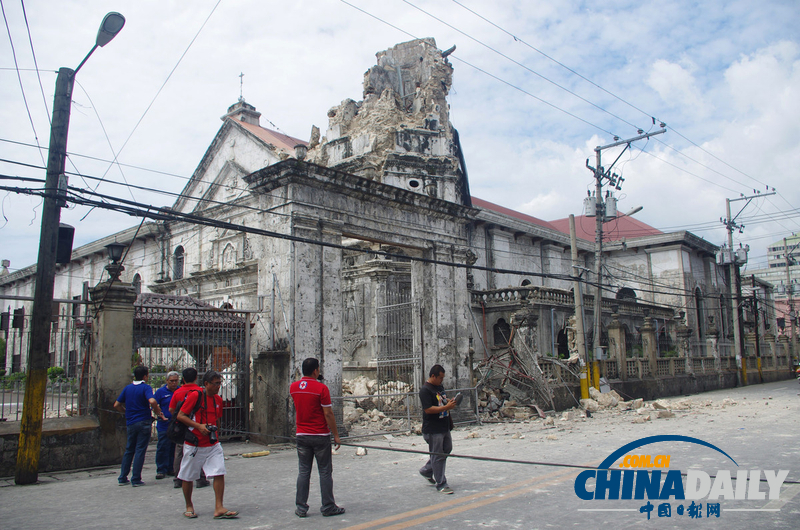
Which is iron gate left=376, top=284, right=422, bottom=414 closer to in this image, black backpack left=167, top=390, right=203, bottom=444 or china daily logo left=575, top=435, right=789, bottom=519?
china daily logo left=575, top=435, right=789, bottom=519

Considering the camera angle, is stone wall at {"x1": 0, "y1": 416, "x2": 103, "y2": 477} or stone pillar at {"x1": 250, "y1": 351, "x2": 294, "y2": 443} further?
stone pillar at {"x1": 250, "y1": 351, "x2": 294, "y2": 443}

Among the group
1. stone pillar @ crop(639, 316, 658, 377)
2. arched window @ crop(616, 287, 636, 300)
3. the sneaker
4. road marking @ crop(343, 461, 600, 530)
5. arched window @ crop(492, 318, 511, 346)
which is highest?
arched window @ crop(616, 287, 636, 300)

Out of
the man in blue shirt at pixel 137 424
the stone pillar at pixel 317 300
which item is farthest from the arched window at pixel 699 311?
the man in blue shirt at pixel 137 424

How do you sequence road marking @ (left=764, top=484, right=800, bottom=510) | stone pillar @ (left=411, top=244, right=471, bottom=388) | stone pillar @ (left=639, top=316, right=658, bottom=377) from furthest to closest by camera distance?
stone pillar @ (left=639, top=316, right=658, bottom=377) < stone pillar @ (left=411, top=244, right=471, bottom=388) < road marking @ (left=764, top=484, right=800, bottom=510)

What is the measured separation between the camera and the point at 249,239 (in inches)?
1039

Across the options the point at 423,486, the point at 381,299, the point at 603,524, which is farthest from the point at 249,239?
the point at 603,524

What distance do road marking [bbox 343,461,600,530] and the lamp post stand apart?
4897 mm

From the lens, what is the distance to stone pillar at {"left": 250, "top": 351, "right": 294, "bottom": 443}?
10.1m

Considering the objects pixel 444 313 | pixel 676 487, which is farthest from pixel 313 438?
pixel 444 313

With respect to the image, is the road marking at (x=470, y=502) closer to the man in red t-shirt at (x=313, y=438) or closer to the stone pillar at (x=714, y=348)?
the man in red t-shirt at (x=313, y=438)

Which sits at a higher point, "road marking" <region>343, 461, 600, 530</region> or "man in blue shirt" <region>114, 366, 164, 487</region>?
"man in blue shirt" <region>114, 366, 164, 487</region>

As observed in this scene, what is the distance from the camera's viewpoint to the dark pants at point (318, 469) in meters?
5.45

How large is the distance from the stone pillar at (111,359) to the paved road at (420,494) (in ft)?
1.70

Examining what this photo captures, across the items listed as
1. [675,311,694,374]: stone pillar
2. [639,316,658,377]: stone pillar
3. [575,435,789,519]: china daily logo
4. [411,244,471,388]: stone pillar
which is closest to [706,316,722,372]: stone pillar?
[675,311,694,374]: stone pillar
